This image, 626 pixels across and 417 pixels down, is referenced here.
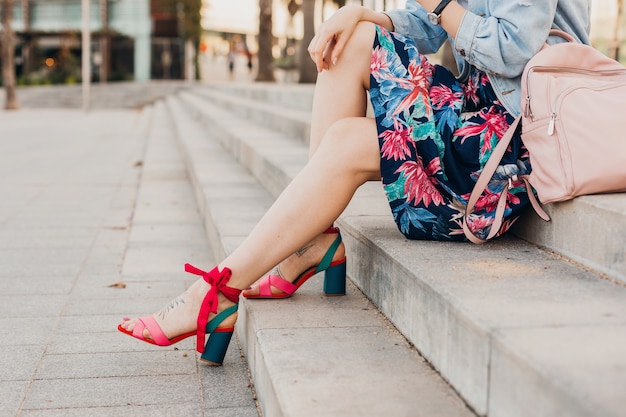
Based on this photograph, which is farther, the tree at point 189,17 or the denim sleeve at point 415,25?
the tree at point 189,17

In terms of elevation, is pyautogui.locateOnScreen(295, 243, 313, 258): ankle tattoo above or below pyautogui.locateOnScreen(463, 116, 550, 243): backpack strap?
below

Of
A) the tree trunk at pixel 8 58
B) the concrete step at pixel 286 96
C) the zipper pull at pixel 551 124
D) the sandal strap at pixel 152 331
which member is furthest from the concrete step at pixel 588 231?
the tree trunk at pixel 8 58

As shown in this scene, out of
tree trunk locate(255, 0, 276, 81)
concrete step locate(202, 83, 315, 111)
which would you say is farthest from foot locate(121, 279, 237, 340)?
tree trunk locate(255, 0, 276, 81)

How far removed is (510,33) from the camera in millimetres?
2133

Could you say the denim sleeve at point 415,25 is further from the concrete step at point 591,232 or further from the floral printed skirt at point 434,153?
the concrete step at point 591,232

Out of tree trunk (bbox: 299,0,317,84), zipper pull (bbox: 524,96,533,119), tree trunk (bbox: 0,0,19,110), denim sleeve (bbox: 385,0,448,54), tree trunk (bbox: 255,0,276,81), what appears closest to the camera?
zipper pull (bbox: 524,96,533,119)

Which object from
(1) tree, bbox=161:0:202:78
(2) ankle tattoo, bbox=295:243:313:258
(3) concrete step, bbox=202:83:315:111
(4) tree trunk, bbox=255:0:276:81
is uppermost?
(1) tree, bbox=161:0:202:78

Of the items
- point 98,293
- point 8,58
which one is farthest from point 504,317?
point 8,58

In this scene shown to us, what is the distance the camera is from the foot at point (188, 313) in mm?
2264

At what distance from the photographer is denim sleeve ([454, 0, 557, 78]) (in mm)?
2115

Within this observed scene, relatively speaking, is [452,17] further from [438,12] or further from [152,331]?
[152,331]

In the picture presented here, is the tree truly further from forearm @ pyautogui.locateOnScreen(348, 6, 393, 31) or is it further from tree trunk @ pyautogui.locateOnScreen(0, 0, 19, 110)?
forearm @ pyautogui.locateOnScreen(348, 6, 393, 31)

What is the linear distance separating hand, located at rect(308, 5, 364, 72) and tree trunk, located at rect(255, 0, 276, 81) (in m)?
19.5

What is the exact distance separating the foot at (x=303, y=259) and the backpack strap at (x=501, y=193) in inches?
17.6
